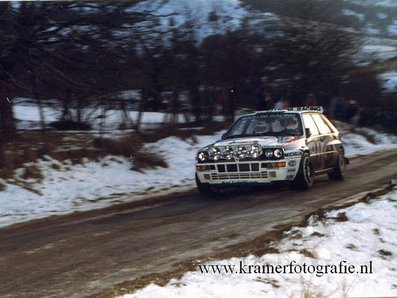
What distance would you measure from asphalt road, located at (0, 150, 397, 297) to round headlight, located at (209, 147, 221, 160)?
0.74 metres

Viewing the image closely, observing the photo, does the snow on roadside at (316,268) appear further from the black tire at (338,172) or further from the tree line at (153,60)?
the tree line at (153,60)

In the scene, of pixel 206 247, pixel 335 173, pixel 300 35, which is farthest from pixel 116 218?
pixel 300 35

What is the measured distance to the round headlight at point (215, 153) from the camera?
9.94 metres

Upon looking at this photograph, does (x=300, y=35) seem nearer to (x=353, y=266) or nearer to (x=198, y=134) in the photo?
(x=198, y=134)

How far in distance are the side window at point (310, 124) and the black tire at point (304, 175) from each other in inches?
34.6

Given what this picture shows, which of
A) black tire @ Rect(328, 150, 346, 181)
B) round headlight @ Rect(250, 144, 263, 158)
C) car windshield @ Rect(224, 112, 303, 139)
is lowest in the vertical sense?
black tire @ Rect(328, 150, 346, 181)

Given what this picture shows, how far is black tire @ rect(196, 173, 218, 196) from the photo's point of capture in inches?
408

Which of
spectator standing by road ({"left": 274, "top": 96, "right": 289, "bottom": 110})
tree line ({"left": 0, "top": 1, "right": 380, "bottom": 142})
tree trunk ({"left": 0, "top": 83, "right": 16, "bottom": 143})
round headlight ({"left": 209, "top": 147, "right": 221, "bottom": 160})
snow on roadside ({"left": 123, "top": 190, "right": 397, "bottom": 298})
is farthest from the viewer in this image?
spectator standing by road ({"left": 274, "top": 96, "right": 289, "bottom": 110})

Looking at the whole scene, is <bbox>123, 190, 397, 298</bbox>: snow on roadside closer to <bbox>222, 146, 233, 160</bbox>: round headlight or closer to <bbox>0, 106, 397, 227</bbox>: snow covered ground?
<bbox>222, 146, 233, 160</bbox>: round headlight

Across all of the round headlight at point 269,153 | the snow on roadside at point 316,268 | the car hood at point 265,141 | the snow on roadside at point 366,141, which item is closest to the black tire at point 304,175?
the car hood at point 265,141

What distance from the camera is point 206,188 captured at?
10414mm

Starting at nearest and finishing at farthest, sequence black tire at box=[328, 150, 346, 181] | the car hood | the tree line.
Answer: the car hood → black tire at box=[328, 150, 346, 181] → the tree line

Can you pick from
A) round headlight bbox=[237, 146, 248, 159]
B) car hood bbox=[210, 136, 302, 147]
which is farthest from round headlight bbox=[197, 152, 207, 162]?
round headlight bbox=[237, 146, 248, 159]

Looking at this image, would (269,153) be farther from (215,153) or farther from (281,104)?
(281,104)
